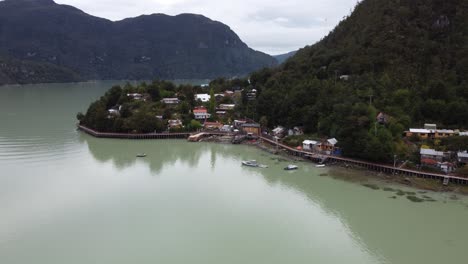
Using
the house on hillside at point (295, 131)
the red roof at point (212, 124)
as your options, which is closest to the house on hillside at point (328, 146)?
the house on hillside at point (295, 131)

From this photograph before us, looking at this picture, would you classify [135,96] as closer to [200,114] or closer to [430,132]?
[200,114]

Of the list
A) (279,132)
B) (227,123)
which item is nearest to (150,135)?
(227,123)

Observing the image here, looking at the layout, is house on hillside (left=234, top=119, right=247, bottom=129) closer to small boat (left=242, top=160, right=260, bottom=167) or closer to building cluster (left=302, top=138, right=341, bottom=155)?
building cluster (left=302, top=138, right=341, bottom=155)

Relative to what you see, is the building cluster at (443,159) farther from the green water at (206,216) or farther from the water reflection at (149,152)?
the water reflection at (149,152)

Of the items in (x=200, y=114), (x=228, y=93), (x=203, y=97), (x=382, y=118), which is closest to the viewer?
(x=382, y=118)

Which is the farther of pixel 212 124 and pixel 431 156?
pixel 212 124

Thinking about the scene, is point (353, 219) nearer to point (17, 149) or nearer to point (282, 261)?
point (282, 261)
